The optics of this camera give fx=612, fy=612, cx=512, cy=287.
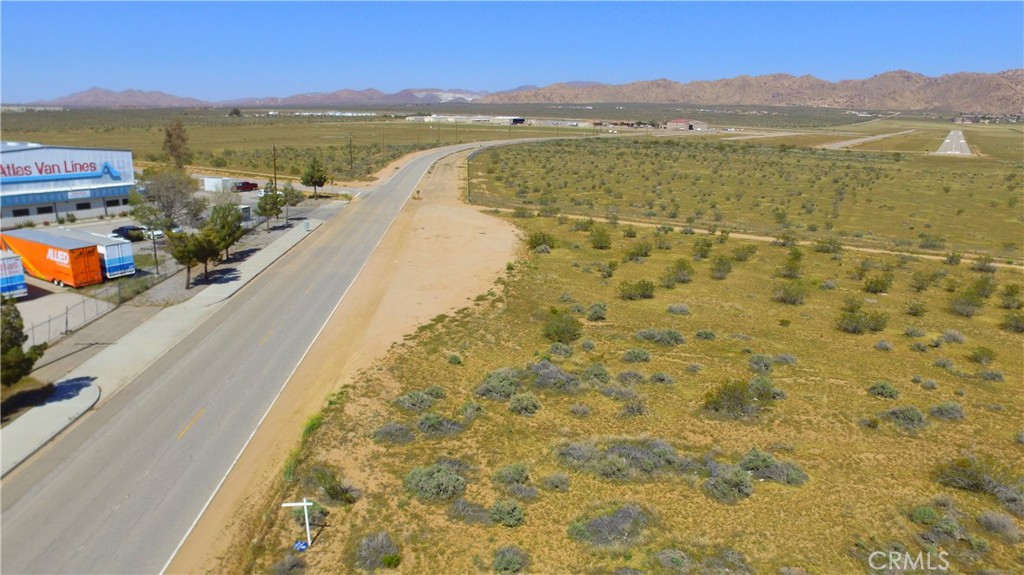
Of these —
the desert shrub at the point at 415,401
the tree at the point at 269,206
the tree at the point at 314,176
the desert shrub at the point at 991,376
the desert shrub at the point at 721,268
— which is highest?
the tree at the point at 314,176

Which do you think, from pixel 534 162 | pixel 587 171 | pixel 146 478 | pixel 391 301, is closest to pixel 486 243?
pixel 391 301

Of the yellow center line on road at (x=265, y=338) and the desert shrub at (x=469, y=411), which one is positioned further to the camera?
the yellow center line on road at (x=265, y=338)

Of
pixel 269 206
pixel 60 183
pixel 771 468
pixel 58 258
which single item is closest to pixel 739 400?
pixel 771 468

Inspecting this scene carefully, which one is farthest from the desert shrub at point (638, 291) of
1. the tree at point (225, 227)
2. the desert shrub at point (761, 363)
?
the tree at point (225, 227)

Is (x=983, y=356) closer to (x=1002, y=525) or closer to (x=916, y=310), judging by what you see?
(x=916, y=310)

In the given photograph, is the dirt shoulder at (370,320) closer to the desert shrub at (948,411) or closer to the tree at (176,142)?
the desert shrub at (948,411)

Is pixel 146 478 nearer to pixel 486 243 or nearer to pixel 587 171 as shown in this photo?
pixel 486 243
